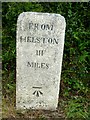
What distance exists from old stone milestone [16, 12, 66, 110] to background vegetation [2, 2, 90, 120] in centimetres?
50

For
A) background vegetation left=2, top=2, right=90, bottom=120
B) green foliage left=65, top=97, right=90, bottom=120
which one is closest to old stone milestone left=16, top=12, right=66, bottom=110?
green foliage left=65, top=97, right=90, bottom=120

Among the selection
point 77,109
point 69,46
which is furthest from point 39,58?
point 69,46

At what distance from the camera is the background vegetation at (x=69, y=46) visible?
4.96 metres

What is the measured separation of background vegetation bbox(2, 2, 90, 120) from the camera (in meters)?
4.96

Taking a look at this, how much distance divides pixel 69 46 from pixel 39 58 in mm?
1221

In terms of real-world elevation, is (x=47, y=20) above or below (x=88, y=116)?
above

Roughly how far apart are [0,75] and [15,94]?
0.49 m

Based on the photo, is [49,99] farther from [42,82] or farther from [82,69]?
[82,69]

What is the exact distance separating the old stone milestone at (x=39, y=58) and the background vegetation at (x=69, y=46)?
50 cm

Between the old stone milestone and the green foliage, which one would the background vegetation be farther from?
the old stone milestone

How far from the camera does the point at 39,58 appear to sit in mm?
4062

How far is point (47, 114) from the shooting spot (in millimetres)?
4438

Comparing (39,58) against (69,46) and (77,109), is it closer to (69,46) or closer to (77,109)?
(77,109)

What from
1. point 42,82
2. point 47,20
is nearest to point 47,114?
point 42,82
